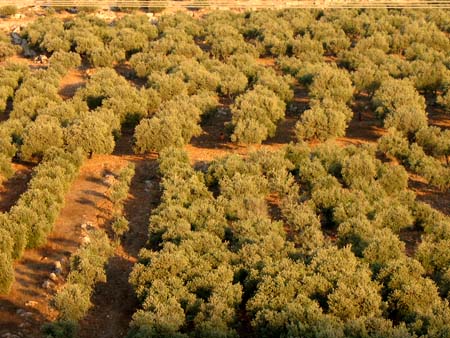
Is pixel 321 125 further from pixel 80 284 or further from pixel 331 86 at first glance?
pixel 80 284

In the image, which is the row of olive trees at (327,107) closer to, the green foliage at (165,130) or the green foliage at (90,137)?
the green foliage at (165,130)

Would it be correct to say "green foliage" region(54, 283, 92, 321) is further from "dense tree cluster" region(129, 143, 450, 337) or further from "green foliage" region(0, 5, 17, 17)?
"green foliage" region(0, 5, 17, 17)

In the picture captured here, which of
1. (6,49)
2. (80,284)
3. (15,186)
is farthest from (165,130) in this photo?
(6,49)

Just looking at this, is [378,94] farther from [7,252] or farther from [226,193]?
[7,252]

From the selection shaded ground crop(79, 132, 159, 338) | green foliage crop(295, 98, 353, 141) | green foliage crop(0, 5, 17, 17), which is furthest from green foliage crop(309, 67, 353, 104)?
green foliage crop(0, 5, 17, 17)

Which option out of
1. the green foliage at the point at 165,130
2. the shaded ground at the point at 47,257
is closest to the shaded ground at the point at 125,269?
the green foliage at the point at 165,130
